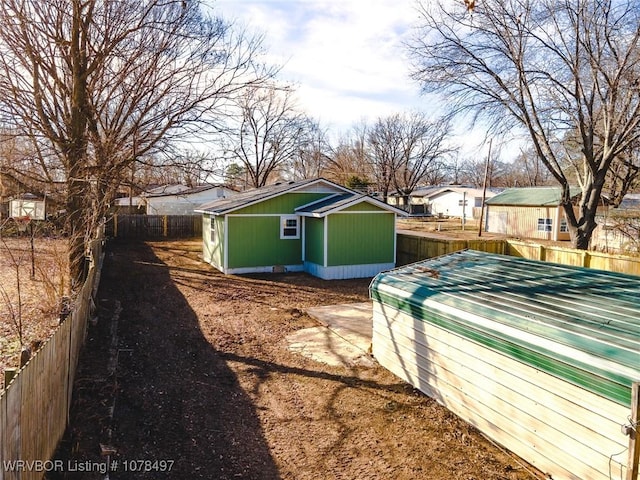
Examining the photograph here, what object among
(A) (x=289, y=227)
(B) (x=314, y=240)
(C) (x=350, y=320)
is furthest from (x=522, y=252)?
(C) (x=350, y=320)

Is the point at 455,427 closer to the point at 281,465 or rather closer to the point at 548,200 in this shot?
the point at 281,465

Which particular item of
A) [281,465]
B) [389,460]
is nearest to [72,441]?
[281,465]

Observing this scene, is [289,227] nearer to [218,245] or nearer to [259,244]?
[259,244]

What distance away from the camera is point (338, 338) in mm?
9773

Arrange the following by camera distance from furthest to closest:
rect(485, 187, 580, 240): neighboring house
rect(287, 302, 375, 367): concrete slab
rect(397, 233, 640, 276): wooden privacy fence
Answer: rect(485, 187, 580, 240): neighboring house < rect(397, 233, 640, 276): wooden privacy fence < rect(287, 302, 375, 367): concrete slab

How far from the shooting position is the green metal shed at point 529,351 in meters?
4.36

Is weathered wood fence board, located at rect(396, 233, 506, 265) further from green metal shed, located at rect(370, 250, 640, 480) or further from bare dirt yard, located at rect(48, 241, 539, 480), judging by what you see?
green metal shed, located at rect(370, 250, 640, 480)

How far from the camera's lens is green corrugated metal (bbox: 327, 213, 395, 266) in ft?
54.2

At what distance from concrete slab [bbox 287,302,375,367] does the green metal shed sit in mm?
704

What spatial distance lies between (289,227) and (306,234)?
2.33 feet

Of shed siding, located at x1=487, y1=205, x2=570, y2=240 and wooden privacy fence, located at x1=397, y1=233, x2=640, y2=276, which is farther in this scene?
shed siding, located at x1=487, y1=205, x2=570, y2=240

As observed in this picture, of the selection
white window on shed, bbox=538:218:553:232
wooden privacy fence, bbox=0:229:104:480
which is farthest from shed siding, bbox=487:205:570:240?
wooden privacy fence, bbox=0:229:104:480

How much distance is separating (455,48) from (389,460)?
13.0 meters

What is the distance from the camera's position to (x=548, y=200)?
31.7m
